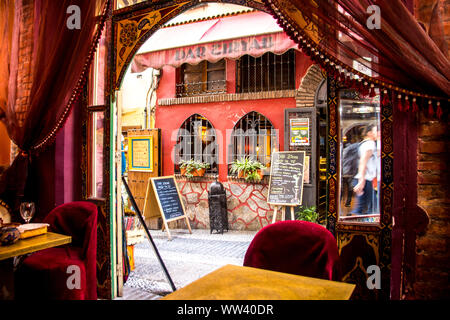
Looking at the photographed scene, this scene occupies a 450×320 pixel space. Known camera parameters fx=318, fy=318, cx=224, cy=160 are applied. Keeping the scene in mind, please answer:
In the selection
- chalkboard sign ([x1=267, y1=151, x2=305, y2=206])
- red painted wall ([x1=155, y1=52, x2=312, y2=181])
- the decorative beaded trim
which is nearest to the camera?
the decorative beaded trim

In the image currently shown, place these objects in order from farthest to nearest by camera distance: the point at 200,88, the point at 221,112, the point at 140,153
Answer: the point at 140,153 < the point at 200,88 < the point at 221,112

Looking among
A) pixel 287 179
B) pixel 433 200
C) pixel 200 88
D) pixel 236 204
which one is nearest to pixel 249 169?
pixel 236 204

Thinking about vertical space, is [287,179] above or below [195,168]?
below

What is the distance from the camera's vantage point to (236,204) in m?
6.85

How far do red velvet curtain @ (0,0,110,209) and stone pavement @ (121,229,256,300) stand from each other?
1868 mm

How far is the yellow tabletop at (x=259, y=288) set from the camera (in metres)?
1.47

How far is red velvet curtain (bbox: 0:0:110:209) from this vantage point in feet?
11.2

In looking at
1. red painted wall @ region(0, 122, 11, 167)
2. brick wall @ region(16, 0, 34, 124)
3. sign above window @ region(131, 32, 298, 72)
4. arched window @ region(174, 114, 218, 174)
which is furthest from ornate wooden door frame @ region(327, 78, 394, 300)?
arched window @ region(174, 114, 218, 174)

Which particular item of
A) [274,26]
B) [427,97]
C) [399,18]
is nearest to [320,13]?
[399,18]

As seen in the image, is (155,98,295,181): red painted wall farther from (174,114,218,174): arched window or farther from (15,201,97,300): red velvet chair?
(15,201,97,300): red velvet chair

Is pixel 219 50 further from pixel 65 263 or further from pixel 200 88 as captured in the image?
pixel 65 263

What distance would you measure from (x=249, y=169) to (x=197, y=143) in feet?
4.73
